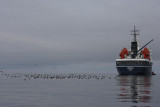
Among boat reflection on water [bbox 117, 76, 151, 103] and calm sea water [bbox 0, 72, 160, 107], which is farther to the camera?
boat reflection on water [bbox 117, 76, 151, 103]

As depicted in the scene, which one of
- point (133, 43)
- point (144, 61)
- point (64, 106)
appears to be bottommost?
point (64, 106)

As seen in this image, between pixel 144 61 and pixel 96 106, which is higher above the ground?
pixel 144 61

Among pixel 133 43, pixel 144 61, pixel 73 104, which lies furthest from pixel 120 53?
pixel 73 104

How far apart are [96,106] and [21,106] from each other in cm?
761

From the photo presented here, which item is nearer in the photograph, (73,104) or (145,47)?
(73,104)

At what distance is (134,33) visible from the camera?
186 m

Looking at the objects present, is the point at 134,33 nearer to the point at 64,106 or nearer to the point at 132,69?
the point at 132,69

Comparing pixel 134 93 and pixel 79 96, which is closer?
pixel 79 96

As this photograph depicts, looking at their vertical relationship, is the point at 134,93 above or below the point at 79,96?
above

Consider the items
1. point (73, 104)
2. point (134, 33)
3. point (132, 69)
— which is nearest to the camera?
point (73, 104)

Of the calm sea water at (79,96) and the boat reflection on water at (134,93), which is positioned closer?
the calm sea water at (79,96)

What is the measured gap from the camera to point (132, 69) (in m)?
142

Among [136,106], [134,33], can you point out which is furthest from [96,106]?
[134,33]

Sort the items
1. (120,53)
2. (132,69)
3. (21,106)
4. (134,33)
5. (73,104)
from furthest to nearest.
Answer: (134,33), (120,53), (132,69), (73,104), (21,106)
